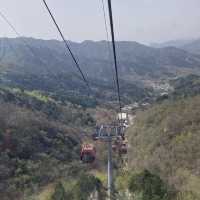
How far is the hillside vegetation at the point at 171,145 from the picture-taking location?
51.5 metres

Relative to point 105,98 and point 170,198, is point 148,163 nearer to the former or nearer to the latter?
point 170,198

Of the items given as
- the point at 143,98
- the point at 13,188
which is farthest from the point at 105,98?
the point at 13,188

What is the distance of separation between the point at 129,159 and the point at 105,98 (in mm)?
109540

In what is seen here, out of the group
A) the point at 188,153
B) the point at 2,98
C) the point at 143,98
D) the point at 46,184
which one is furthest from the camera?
the point at 143,98

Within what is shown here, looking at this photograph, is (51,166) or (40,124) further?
(40,124)

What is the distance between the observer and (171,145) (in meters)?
62.2

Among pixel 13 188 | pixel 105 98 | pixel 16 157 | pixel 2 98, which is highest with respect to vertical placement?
pixel 105 98

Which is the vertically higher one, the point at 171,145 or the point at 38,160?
the point at 171,145

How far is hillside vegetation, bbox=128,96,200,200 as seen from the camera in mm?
51469

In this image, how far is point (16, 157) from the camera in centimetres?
6225

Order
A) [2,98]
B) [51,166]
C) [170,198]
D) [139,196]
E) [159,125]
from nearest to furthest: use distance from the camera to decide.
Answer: [139,196] → [170,198] → [51,166] → [159,125] → [2,98]

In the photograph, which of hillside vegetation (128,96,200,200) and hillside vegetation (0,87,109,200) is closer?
hillside vegetation (0,87,109,200)

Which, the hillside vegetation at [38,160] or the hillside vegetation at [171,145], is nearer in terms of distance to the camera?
the hillside vegetation at [38,160]

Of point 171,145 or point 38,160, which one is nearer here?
point 171,145
